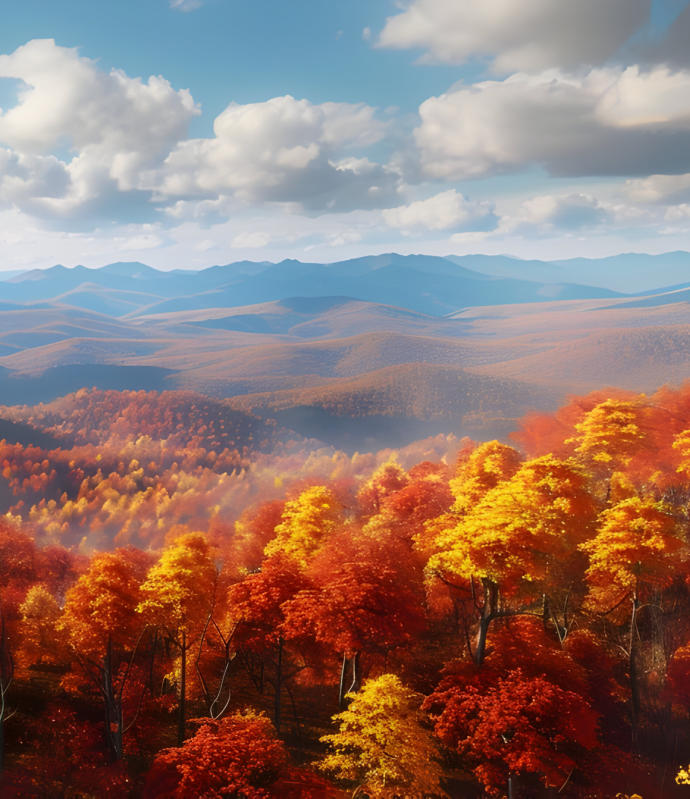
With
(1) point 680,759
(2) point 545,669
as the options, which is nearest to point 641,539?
(2) point 545,669

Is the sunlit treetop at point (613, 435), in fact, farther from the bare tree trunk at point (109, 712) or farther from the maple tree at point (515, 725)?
the bare tree trunk at point (109, 712)

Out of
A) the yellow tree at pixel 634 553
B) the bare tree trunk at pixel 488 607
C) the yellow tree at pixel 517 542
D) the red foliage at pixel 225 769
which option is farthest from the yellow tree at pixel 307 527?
the yellow tree at pixel 634 553

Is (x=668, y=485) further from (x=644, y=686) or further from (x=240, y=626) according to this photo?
(x=240, y=626)

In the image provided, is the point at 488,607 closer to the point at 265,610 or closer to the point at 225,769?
the point at 265,610

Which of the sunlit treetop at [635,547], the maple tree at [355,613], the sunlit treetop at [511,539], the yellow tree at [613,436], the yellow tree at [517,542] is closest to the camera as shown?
the maple tree at [355,613]

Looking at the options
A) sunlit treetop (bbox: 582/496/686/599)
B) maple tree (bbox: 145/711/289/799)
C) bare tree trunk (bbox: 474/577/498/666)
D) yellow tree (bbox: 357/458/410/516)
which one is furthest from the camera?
yellow tree (bbox: 357/458/410/516)

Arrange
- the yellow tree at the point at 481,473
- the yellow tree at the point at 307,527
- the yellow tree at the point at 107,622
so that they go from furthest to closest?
the yellow tree at the point at 307,527 → the yellow tree at the point at 481,473 → the yellow tree at the point at 107,622

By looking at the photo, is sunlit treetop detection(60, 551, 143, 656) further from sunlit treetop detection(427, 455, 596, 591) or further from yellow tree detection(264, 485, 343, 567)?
sunlit treetop detection(427, 455, 596, 591)

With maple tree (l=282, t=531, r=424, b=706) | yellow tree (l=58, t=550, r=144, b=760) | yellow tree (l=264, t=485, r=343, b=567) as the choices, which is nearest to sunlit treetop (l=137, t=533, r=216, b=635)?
yellow tree (l=58, t=550, r=144, b=760)
